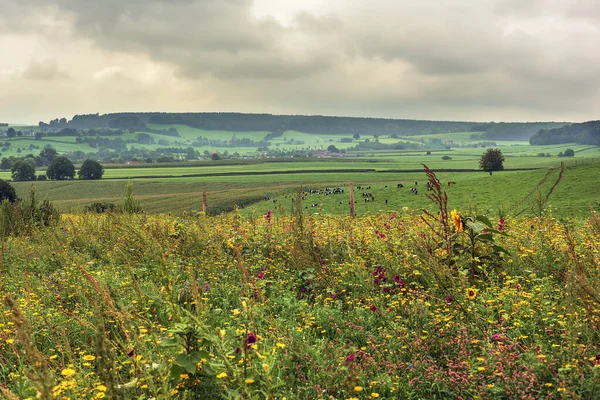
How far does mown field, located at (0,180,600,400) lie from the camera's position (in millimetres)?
4344

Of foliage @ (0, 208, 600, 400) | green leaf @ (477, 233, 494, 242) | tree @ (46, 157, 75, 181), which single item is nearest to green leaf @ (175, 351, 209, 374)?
foliage @ (0, 208, 600, 400)

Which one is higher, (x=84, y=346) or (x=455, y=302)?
(x=455, y=302)

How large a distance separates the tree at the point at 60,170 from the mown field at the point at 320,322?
11107 cm

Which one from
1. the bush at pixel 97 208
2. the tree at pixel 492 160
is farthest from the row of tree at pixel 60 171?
the tree at pixel 492 160

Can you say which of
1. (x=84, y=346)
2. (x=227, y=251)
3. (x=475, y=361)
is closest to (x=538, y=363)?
(x=475, y=361)

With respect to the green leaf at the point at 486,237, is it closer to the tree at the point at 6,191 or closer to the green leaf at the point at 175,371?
the green leaf at the point at 175,371

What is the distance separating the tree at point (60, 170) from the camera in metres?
108

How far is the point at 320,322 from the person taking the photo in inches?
252

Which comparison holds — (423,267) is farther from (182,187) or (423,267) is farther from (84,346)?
(182,187)

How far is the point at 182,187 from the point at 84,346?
83.9 meters

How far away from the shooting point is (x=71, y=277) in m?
9.35

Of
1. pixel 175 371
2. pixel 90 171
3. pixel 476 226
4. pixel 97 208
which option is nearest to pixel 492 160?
pixel 97 208

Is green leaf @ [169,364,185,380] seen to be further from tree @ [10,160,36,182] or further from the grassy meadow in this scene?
tree @ [10,160,36,182]

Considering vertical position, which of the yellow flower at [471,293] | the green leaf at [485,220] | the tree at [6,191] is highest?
the green leaf at [485,220]
